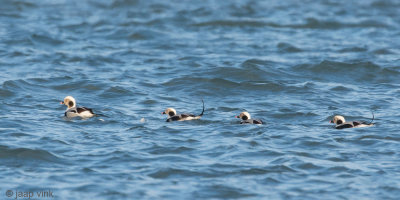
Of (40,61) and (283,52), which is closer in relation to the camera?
(40,61)

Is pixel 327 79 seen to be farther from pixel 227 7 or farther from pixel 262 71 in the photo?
pixel 227 7

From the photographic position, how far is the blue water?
11562 millimetres

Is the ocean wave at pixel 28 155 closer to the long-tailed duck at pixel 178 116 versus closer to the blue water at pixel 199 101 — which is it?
the blue water at pixel 199 101

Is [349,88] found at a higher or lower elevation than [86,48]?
lower

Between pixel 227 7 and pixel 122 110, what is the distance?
64.4ft

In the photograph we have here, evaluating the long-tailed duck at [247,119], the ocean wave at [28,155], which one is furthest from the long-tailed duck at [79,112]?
the long-tailed duck at [247,119]

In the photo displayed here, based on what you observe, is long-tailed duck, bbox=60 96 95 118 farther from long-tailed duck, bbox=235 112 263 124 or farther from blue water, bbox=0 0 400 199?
long-tailed duck, bbox=235 112 263 124

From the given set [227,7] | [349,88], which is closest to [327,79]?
[349,88]

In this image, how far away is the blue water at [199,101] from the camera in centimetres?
1156

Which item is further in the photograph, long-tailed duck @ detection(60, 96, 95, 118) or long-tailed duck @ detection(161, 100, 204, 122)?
long-tailed duck @ detection(60, 96, 95, 118)

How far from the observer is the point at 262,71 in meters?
21.1

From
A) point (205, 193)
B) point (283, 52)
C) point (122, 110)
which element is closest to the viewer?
point (205, 193)

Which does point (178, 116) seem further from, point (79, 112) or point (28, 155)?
point (28, 155)

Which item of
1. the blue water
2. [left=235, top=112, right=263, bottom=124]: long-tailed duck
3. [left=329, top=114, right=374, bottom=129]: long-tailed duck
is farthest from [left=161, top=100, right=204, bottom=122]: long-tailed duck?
[left=329, top=114, right=374, bottom=129]: long-tailed duck
